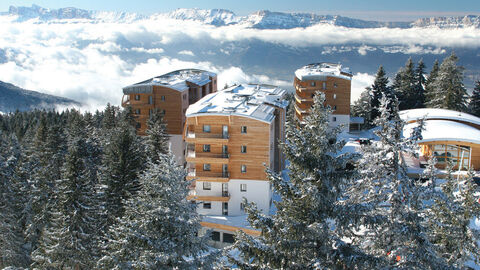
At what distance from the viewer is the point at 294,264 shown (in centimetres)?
1399

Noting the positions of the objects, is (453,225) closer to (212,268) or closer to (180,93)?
(212,268)

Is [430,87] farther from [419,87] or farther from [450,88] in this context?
[450,88]

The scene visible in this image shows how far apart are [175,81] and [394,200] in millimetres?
53509

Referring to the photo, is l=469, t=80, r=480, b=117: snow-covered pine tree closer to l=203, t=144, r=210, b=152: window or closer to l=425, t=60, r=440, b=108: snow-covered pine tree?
l=425, t=60, r=440, b=108: snow-covered pine tree

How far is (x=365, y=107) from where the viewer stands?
78688 mm

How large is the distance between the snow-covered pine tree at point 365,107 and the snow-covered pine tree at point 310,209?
65994mm

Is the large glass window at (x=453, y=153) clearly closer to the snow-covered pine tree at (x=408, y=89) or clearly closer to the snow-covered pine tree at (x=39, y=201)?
the snow-covered pine tree at (x=408, y=89)

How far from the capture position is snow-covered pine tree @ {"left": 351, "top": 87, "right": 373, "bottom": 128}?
7706 cm

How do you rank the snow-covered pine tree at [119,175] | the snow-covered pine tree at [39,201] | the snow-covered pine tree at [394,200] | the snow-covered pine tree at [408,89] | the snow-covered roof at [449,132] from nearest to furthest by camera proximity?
1. the snow-covered pine tree at [394,200]
2. the snow-covered pine tree at [119,175]
3. the snow-covered pine tree at [39,201]
4. the snow-covered roof at [449,132]
5. the snow-covered pine tree at [408,89]

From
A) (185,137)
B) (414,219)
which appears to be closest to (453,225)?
(414,219)

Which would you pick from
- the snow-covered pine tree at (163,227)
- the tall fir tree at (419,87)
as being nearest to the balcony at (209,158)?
the snow-covered pine tree at (163,227)

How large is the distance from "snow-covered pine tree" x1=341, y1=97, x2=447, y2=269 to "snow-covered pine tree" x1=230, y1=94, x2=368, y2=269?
0.88 metres

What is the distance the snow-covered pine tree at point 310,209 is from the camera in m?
13.2

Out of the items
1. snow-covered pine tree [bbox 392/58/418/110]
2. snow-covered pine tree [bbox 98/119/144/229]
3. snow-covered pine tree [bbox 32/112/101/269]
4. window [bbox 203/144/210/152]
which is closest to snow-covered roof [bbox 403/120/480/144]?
window [bbox 203/144/210/152]
